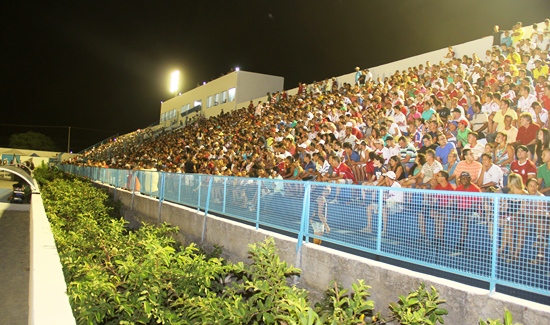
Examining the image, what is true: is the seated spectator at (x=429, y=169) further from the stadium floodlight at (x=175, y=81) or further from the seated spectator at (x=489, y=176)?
the stadium floodlight at (x=175, y=81)

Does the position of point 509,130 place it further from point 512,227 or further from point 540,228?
point 540,228

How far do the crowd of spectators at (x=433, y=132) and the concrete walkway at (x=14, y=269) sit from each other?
191 inches

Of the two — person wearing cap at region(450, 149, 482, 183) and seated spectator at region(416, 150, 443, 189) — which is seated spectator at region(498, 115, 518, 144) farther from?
seated spectator at region(416, 150, 443, 189)

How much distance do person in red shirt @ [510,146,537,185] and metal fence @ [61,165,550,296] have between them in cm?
247

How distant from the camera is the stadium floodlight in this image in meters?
52.3

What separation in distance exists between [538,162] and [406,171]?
75.9 inches

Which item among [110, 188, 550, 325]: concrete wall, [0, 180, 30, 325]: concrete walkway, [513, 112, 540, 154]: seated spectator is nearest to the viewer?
[110, 188, 550, 325]: concrete wall

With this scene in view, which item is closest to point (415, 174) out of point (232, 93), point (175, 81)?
point (232, 93)

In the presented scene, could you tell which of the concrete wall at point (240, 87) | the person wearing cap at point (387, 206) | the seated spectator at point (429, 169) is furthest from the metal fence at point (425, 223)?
the concrete wall at point (240, 87)

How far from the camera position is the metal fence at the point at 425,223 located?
3.62 meters

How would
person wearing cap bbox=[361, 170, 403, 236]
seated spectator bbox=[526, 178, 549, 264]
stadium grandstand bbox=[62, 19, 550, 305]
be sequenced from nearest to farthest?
seated spectator bbox=[526, 178, 549, 264], stadium grandstand bbox=[62, 19, 550, 305], person wearing cap bbox=[361, 170, 403, 236]

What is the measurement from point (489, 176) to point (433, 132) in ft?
6.41

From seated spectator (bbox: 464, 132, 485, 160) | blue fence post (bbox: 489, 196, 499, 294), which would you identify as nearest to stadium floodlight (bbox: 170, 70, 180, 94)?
seated spectator (bbox: 464, 132, 485, 160)

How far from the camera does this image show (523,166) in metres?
6.22
